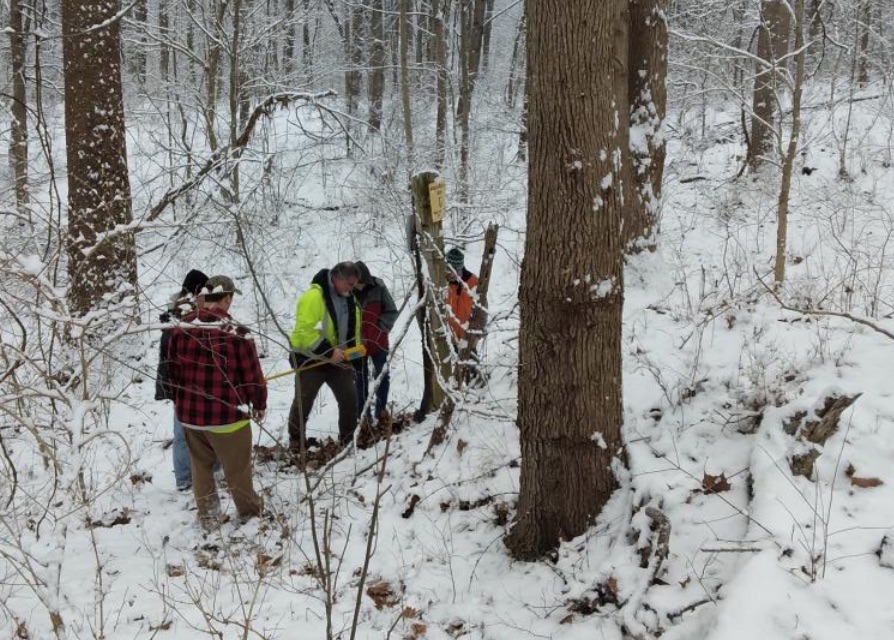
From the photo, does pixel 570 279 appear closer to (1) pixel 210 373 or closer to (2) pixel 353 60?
(1) pixel 210 373

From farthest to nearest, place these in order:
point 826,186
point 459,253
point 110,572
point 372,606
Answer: point 826,186 < point 459,253 < point 110,572 < point 372,606

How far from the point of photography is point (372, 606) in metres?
3.38

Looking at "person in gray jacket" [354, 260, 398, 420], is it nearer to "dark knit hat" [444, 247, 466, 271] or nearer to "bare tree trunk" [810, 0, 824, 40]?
"dark knit hat" [444, 247, 466, 271]

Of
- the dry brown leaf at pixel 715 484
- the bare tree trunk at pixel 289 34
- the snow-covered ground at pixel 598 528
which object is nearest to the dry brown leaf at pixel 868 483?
the snow-covered ground at pixel 598 528

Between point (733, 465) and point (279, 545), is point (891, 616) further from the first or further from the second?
point (279, 545)

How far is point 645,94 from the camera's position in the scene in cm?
616

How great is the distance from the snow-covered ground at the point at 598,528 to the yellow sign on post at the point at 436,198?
125 centimetres

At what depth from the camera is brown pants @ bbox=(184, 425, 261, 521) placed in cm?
430

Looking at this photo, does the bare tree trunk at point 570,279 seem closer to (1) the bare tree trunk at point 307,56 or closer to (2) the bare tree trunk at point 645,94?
(2) the bare tree trunk at point 645,94

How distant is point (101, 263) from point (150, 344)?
1.46 metres

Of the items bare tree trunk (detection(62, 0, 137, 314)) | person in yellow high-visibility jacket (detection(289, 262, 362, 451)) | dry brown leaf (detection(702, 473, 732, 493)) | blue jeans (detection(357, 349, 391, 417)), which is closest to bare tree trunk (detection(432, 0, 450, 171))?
bare tree trunk (detection(62, 0, 137, 314))

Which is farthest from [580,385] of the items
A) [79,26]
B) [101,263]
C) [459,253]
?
[79,26]

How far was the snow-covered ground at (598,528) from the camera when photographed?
2504 millimetres

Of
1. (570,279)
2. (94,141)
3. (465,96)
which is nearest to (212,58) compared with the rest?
(94,141)
